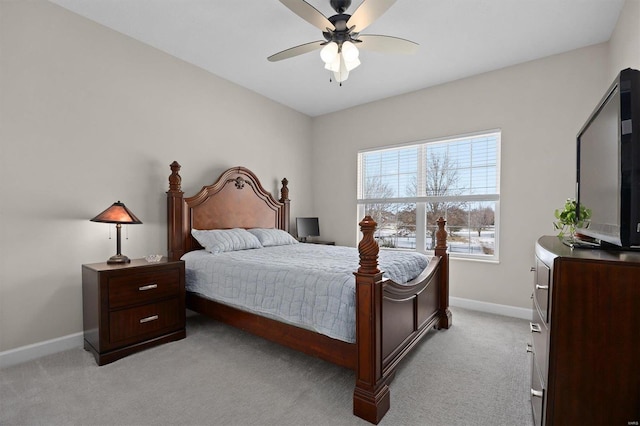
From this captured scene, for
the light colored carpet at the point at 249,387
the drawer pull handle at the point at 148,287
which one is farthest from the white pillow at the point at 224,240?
the light colored carpet at the point at 249,387

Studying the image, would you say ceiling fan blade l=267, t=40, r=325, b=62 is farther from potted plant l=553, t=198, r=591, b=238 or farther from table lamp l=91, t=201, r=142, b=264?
potted plant l=553, t=198, r=591, b=238

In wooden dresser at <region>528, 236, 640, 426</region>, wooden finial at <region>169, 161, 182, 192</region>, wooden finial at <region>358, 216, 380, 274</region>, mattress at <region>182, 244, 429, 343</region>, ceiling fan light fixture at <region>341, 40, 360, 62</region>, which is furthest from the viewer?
wooden finial at <region>169, 161, 182, 192</region>

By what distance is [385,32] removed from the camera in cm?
275

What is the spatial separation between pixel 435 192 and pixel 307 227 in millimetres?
1928

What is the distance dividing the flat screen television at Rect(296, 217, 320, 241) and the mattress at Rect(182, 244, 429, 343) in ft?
5.10

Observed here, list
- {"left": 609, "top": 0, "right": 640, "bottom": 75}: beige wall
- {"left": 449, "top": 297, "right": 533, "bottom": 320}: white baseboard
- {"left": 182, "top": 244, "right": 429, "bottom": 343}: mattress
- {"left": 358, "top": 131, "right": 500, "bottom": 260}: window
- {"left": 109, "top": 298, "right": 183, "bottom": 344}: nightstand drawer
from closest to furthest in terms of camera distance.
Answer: {"left": 182, "top": 244, "right": 429, "bottom": 343}: mattress → {"left": 609, "top": 0, "right": 640, "bottom": 75}: beige wall → {"left": 109, "top": 298, "right": 183, "bottom": 344}: nightstand drawer → {"left": 449, "top": 297, "right": 533, "bottom": 320}: white baseboard → {"left": 358, "top": 131, "right": 500, "bottom": 260}: window

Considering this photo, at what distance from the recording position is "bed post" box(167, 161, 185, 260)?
3.14 metres

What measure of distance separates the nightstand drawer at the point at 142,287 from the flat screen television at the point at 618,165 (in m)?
2.96

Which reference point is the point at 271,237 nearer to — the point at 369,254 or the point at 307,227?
the point at 307,227

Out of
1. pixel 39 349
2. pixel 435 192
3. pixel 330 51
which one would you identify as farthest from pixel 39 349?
pixel 435 192

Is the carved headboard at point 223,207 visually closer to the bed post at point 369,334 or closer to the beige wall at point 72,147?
the beige wall at point 72,147

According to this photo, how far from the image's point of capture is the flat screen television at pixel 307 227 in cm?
457

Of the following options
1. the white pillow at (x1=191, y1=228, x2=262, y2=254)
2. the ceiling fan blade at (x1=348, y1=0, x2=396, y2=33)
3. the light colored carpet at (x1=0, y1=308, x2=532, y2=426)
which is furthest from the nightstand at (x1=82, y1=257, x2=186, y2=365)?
the ceiling fan blade at (x1=348, y1=0, x2=396, y2=33)

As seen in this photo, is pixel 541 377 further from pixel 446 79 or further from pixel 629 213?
pixel 446 79
